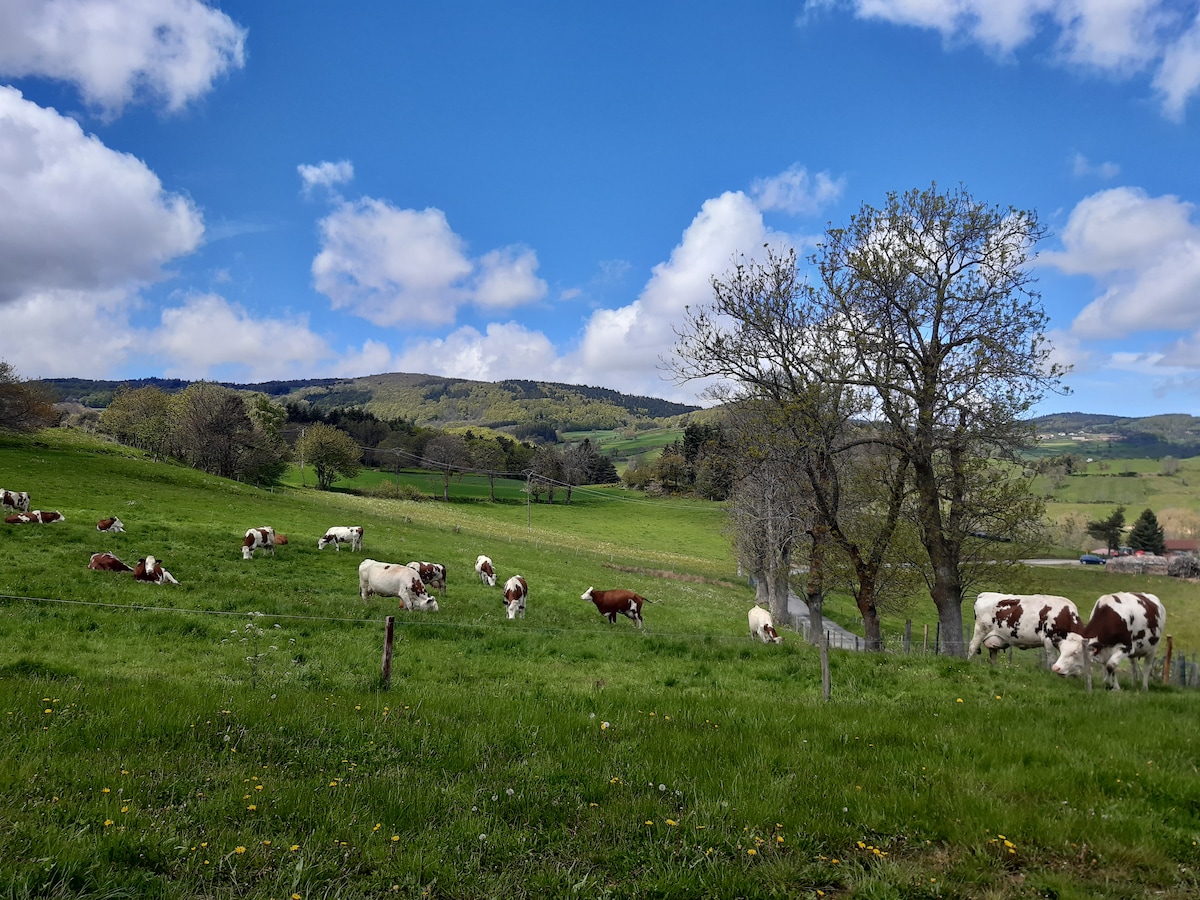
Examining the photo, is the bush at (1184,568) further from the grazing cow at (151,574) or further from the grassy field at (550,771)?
the grazing cow at (151,574)

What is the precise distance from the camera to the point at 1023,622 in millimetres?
16031

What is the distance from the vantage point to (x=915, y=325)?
60.1 feet

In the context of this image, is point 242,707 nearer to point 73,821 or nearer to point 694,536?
point 73,821

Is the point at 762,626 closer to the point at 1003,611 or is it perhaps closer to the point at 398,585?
the point at 1003,611

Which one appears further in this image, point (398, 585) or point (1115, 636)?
point (398, 585)

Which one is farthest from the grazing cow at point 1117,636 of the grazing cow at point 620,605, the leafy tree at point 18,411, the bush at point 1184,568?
the bush at point 1184,568

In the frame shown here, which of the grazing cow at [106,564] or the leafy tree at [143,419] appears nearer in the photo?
the grazing cow at [106,564]

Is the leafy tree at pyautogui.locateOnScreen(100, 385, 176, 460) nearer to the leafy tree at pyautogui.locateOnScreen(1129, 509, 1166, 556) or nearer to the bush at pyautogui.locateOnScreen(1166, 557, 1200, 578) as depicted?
the bush at pyautogui.locateOnScreen(1166, 557, 1200, 578)

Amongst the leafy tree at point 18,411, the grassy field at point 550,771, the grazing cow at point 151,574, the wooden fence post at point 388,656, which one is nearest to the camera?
the grassy field at point 550,771

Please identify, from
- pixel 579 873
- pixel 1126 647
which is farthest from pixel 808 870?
pixel 1126 647

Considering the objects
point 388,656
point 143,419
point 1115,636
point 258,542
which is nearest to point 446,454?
point 143,419

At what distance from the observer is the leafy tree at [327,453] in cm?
8738

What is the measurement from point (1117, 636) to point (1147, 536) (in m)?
118

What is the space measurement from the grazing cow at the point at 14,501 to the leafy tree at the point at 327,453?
200 feet
